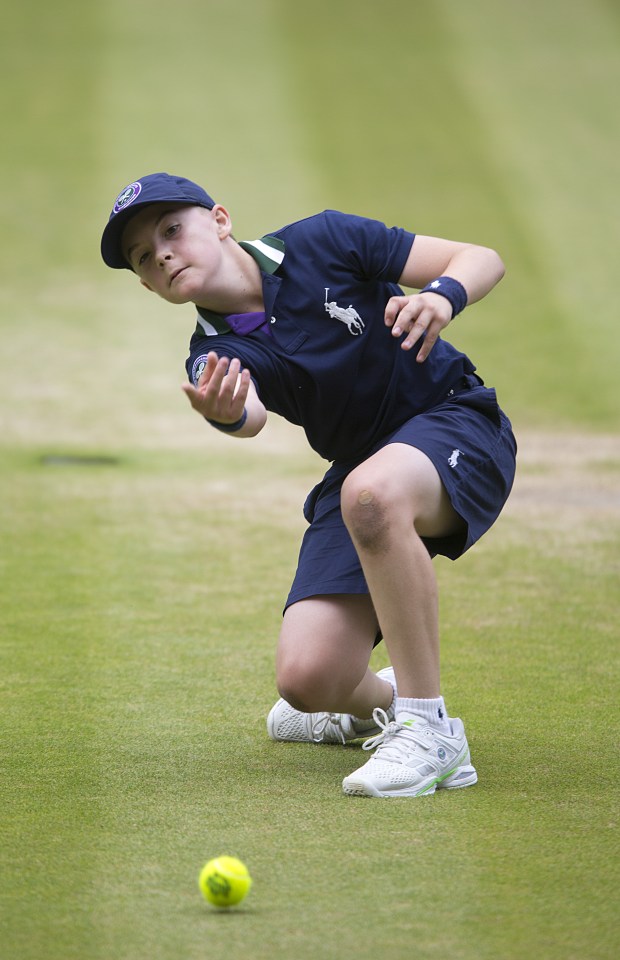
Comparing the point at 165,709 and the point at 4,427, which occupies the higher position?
the point at 4,427

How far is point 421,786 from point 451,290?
3.78 ft

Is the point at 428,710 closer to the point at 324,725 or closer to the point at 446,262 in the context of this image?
the point at 324,725

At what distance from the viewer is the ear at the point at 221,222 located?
3.67 metres

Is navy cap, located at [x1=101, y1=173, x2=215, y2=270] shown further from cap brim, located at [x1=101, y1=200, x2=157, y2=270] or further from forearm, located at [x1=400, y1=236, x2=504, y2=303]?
forearm, located at [x1=400, y1=236, x2=504, y2=303]

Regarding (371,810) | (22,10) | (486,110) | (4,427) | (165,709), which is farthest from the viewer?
(22,10)

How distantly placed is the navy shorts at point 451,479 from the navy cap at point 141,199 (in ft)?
2.57

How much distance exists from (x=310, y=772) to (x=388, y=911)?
99cm

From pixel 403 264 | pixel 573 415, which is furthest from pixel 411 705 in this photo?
pixel 573 415

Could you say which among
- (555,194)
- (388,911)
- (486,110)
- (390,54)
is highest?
(390,54)

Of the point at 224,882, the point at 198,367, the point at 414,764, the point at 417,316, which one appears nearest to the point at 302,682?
the point at 414,764

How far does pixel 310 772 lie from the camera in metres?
3.52

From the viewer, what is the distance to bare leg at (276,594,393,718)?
3594 millimetres

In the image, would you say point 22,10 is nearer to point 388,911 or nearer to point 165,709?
point 165,709

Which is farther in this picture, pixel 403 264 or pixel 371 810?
pixel 403 264
